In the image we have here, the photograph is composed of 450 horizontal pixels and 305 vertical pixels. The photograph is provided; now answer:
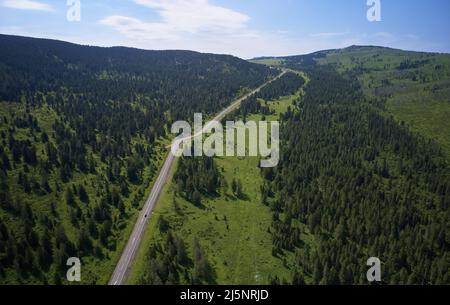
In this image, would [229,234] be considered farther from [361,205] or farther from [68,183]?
[68,183]

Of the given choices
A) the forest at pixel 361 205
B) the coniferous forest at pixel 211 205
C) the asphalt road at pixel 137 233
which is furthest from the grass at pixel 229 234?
the forest at pixel 361 205

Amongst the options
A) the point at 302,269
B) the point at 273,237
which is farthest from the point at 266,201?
the point at 302,269

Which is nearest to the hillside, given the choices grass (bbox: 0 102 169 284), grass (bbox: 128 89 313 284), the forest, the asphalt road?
grass (bbox: 0 102 169 284)

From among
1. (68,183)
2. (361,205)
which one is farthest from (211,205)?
(68,183)

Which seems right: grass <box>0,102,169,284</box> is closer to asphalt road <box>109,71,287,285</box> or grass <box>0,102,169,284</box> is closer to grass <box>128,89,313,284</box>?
asphalt road <box>109,71,287,285</box>

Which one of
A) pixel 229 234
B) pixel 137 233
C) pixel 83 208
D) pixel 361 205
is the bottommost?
pixel 229 234

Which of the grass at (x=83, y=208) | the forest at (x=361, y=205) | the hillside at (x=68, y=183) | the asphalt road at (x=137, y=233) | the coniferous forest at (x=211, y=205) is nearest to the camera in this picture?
the asphalt road at (x=137, y=233)

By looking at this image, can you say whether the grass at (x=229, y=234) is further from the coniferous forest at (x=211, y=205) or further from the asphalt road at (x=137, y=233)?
the asphalt road at (x=137, y=233)
